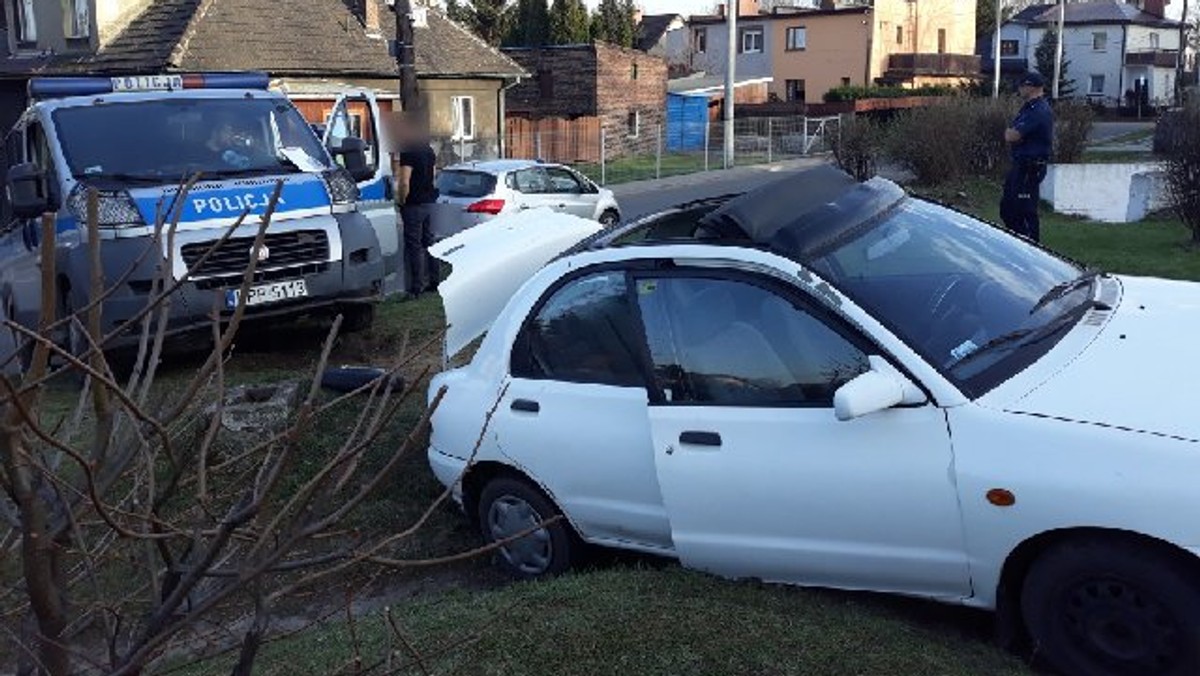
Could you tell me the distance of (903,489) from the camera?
411 cm

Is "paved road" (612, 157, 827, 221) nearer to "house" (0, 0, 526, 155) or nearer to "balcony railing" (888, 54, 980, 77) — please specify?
"house" (0, 0, 526, 155)

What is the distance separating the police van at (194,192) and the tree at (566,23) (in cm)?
4030

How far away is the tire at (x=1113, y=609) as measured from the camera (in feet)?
12.1

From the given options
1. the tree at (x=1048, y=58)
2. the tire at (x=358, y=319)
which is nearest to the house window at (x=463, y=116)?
the tire at (x=358, y=319)

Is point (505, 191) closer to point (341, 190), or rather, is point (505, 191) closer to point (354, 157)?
point (354, 157)

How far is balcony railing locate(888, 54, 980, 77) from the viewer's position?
200 ft

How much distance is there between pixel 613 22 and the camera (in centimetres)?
5219

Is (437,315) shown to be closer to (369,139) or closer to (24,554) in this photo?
(369,139)

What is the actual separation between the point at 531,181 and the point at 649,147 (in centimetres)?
2844

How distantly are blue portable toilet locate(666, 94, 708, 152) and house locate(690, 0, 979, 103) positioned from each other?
8.58 meters

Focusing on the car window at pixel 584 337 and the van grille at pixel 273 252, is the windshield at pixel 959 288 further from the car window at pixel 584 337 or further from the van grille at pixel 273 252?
the van grille at pixel 273 252

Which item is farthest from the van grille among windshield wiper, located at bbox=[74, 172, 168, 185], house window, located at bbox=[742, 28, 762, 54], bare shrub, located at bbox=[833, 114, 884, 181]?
house window, located at bbox=[742, 28, 762, 54]

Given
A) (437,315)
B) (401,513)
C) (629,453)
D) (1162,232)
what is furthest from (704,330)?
(1162,232)

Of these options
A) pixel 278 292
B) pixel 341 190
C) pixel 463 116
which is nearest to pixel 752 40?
pixel 463 116
